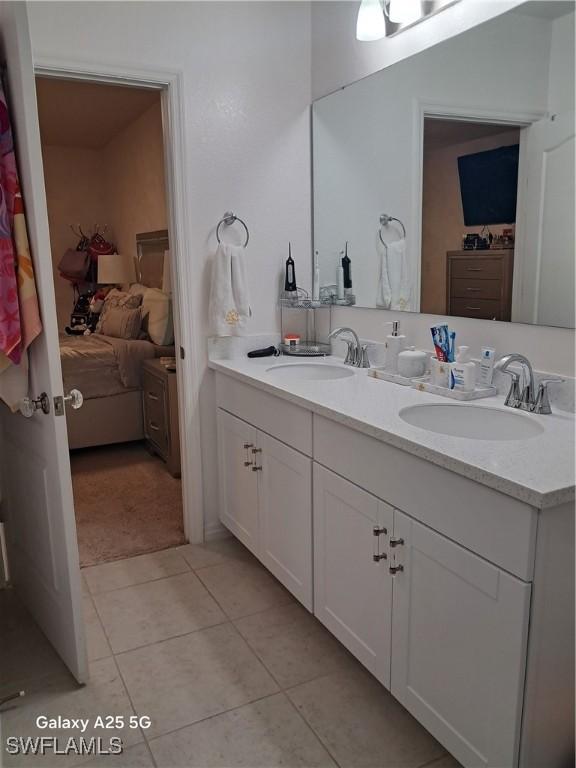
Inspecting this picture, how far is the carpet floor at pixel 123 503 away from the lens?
2.82 m

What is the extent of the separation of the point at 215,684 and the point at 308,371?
1.26m

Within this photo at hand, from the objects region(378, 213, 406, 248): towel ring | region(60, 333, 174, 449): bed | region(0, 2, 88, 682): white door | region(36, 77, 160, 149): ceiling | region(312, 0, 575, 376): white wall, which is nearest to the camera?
region(0, 2, 88, 682): white door

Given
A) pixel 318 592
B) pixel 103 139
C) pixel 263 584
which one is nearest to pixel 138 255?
pixel 103 139

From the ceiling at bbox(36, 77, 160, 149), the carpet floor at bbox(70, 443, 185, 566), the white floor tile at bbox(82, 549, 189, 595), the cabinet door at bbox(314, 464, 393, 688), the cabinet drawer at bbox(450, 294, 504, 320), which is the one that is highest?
the ceiling at bbox(36, 77, 160, 149)

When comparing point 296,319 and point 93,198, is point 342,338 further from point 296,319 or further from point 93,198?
point 93,198

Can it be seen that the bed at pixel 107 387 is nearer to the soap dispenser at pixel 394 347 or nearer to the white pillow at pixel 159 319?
the white pillow at pixel 159 319

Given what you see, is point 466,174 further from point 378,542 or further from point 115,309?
point 115,309

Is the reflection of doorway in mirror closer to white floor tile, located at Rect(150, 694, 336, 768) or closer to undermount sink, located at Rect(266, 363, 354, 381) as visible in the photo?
undermount sink, located at Rect(266, 363, 354, 381)

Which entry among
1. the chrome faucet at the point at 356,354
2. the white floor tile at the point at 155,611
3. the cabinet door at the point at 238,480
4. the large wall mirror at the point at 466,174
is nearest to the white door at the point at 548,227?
the large wall mirror at the point at 466,174

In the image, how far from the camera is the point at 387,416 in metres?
1.70

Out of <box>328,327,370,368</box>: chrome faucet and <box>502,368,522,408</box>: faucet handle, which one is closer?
<box>502,368,522,408</box>: faucet handle

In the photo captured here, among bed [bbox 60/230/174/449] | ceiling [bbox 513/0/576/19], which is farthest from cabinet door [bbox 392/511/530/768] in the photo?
bed [bbox 60/230/174/449]

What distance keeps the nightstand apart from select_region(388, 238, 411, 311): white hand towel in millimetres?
1598

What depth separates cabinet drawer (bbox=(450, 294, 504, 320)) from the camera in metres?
1.93
